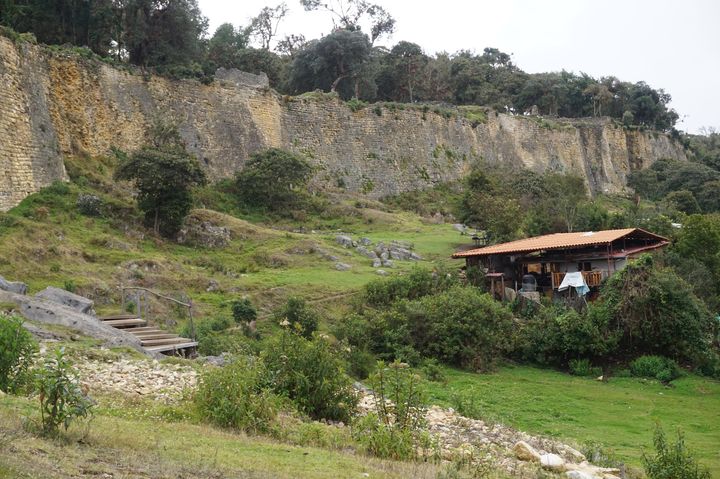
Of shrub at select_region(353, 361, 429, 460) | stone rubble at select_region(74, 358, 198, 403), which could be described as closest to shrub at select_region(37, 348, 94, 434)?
stone rubble at select_region(74, 358, 198, 403)

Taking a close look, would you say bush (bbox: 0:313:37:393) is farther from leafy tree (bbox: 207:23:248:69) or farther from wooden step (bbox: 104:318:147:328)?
leafy tree (bbox: 207:23:248:69)

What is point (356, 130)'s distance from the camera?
4225 cm

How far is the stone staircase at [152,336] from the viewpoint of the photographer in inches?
559

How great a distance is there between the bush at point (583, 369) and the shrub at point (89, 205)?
16.2 metres

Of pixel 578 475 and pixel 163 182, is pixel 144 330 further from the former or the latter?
pixel 163 182

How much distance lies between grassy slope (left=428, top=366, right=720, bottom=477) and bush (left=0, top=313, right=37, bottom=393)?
7830mm

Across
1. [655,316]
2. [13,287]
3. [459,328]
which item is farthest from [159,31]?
[655,316]

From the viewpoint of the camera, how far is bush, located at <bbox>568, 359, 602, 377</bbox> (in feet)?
70.3

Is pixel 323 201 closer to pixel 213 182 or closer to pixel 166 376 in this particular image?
pixel 213 182

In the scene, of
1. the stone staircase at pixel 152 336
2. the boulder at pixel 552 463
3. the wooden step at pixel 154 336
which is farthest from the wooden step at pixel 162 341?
the boulder at pixel 552 463

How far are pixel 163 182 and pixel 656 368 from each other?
55.7 feet

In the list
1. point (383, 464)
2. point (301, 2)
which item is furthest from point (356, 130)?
point (383, 464)

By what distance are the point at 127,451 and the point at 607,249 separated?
2171 cm

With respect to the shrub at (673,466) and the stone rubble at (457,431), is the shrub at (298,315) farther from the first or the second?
the shrub at (673,466)
